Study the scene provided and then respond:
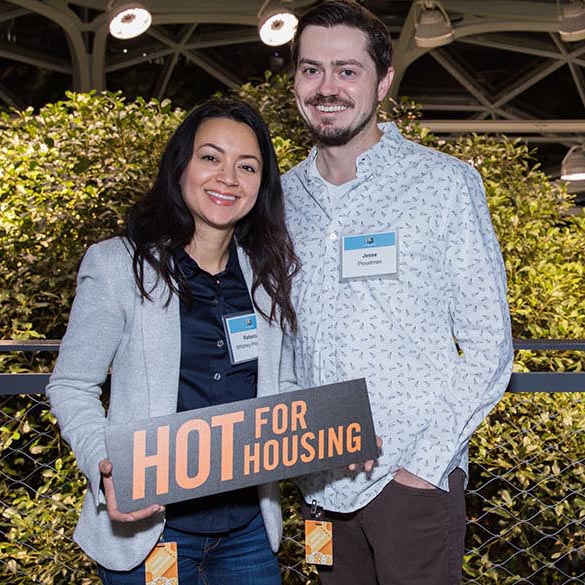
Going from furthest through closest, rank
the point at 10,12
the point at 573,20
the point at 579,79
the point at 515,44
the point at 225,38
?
the point at 579,79 < the point at 515,44 < the point at 225,38 < the point at 10,12 < the point at 573,20

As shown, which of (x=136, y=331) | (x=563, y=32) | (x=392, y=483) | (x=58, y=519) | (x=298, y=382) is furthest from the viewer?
(x=563, y=32)

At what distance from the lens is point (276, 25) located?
7.14 meters

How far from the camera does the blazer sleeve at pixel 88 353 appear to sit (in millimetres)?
1907

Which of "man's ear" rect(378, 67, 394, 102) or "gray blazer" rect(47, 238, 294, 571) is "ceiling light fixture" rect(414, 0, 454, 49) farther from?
"gray blazer" rect(47, 238, 294, 571)

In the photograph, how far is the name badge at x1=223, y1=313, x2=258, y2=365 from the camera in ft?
6.79

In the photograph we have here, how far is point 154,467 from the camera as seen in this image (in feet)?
5.87

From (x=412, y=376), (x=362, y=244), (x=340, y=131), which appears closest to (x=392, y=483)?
(x=412, y=376)

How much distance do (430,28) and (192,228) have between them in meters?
6.20

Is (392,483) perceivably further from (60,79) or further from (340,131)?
(60,79)

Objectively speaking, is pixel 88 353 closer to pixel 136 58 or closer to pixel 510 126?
pixel 136 58

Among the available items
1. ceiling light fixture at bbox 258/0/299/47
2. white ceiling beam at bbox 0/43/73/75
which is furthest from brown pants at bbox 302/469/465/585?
white ceiling beam at bbox 0/43/73/75

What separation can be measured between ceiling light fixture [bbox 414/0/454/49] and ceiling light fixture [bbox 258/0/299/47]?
49.1 inches

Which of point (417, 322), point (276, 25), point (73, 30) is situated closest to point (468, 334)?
point (417, 322)

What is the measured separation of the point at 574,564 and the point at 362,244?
207 cm
